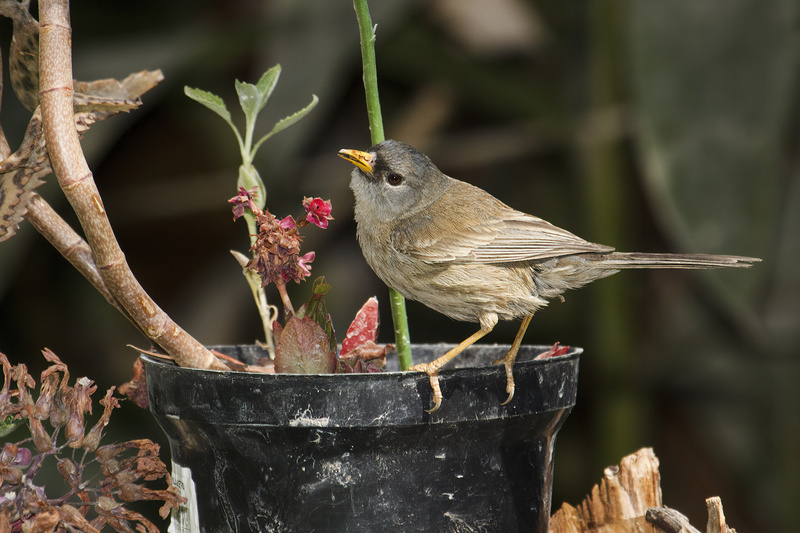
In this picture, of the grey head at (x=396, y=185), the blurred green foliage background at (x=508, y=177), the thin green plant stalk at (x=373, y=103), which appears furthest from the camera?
the blurred green foliage background at (x=508, y=177)

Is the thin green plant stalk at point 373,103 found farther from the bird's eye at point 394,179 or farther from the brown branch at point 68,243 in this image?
the brown branch at point 68,243

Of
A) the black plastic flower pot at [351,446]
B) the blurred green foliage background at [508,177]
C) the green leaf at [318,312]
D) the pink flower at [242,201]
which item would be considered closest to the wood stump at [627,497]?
the black plastic flower pot at [351,446]

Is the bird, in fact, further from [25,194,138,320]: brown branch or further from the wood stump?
[25,194,138,320]: brown branch

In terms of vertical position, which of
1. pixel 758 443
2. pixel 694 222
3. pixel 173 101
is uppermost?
pixel 173 101

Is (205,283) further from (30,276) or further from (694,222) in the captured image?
(694,222)

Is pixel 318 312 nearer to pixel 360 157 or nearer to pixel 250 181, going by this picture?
pixel 250 181

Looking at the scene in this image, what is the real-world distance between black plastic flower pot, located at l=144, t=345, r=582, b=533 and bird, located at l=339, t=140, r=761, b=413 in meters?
0.35

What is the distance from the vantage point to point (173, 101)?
3217 millimetres

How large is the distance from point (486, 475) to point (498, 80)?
2.39 meters

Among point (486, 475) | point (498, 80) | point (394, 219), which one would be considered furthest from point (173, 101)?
point (486, 475)

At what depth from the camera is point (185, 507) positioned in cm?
125

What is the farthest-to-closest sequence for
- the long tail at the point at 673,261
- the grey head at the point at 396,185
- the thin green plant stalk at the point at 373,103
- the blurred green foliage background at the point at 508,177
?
the blurred green foliage background at the point at 508,177
the grey head at the point at 396,185
the long tail at the point at 673,261
the thin green plant stalk at the point at 373,103

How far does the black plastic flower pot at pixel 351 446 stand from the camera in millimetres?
1100

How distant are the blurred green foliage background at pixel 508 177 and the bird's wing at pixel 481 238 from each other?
3.29ft
